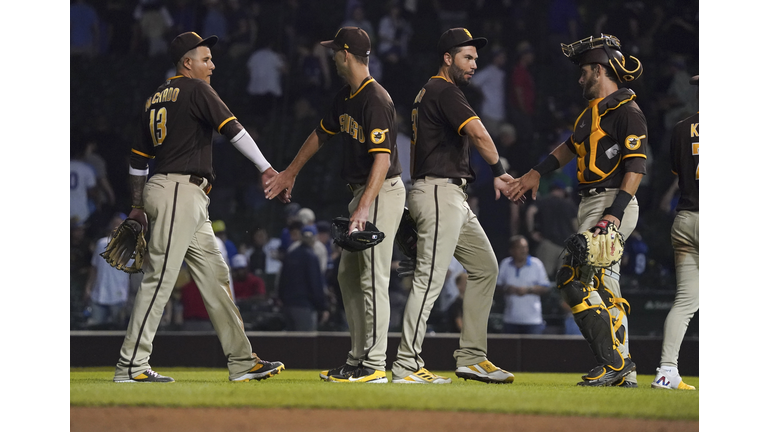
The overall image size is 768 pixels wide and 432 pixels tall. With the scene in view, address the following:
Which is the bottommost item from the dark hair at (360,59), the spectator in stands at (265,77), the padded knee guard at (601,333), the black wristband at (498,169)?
the padded knee guard at (601,333)

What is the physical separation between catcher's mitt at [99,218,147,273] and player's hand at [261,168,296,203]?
0.69 meters

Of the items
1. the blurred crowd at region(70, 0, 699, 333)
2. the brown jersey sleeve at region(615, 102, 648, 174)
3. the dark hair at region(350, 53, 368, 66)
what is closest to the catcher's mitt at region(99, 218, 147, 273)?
the dark hair at region(350, 53, 368, 66)

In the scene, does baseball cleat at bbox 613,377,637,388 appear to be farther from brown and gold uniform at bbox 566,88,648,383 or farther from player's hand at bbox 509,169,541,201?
player's hand at bbox 509,169,541,201

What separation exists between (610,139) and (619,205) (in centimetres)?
38

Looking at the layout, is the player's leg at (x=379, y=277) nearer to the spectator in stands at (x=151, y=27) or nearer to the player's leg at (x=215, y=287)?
the player's leg at (x=215, y=287)

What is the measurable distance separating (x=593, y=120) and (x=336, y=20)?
5643 mm

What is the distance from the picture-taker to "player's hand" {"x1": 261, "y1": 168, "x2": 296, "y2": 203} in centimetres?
397

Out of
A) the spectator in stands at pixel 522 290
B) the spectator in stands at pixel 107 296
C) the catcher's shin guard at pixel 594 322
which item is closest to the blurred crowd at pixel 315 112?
the spectator in stands at pixel 107 296

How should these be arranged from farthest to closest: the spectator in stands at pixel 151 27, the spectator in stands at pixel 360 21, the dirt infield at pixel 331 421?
the spectator in stands at pixel 360 21 → the spectator in stands at pixel 151 27 → the dirt infield at pixel 331 421

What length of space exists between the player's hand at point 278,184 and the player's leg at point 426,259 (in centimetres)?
69

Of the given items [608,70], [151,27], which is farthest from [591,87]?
[151,27]

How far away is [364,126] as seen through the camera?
154 inches

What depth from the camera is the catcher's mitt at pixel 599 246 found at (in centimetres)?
369

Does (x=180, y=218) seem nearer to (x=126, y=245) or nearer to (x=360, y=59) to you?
(x=126, y=245)
